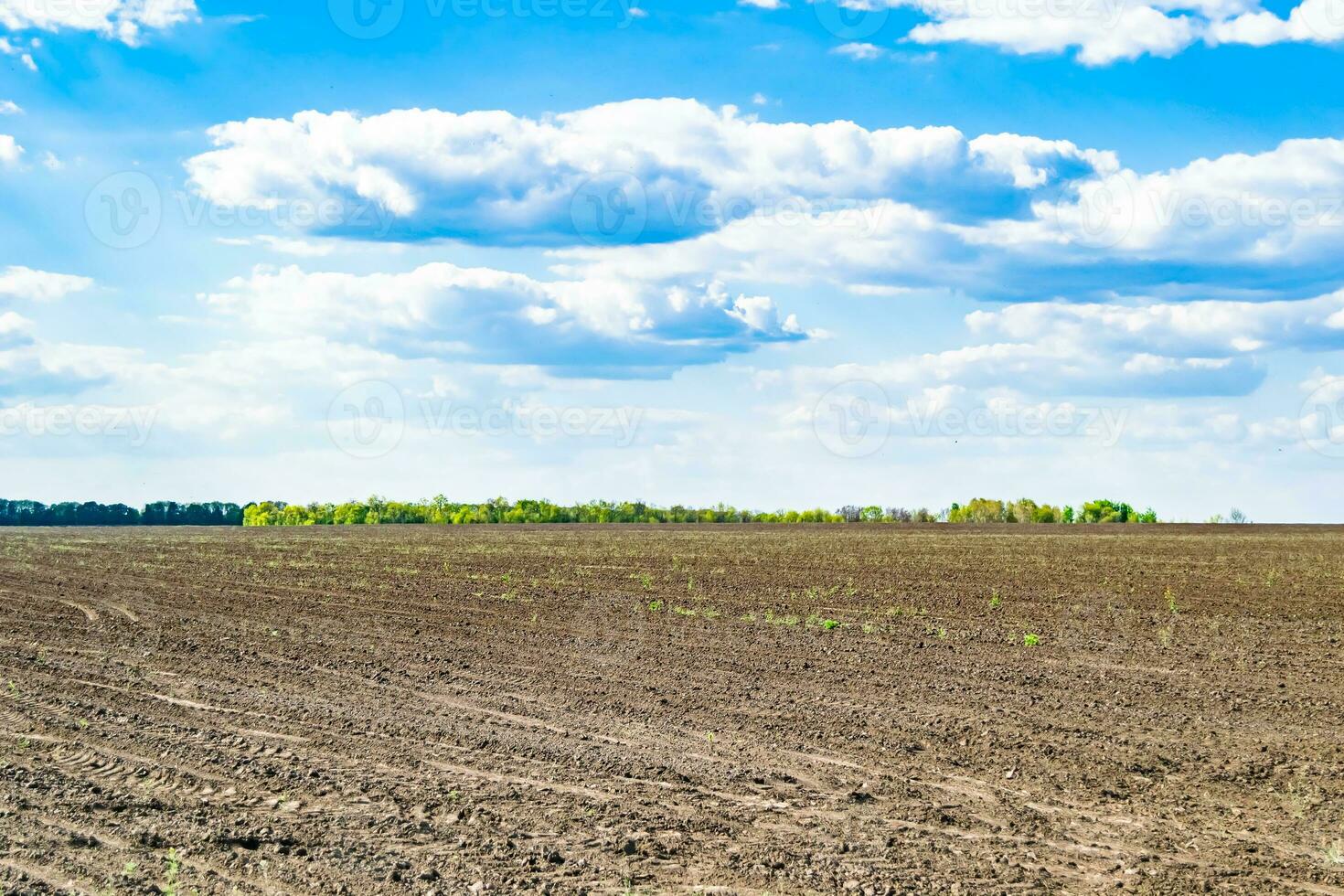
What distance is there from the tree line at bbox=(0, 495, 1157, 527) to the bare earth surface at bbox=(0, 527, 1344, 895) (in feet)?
270

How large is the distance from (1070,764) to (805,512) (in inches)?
4269

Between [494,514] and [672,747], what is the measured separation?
114 m

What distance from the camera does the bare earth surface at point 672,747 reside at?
7.61m

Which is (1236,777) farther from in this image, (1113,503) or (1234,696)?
(1113,503)

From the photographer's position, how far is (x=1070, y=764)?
10.3 metres

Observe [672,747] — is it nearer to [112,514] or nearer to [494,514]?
[494,514]

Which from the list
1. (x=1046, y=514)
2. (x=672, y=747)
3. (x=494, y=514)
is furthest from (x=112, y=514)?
(x=672, y=747)

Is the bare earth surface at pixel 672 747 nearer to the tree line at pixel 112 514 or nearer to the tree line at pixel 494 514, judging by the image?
the tree line at pixel 494 514

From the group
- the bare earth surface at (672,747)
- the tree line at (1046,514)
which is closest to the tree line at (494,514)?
the tree line at (1046,514)

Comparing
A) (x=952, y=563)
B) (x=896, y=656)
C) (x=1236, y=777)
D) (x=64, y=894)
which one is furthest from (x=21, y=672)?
(x=952, y=563)

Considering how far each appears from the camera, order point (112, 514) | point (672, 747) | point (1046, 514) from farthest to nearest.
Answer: point (112, 514)
point (1046, 514)
point (672, 747)

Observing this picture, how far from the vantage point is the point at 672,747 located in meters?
10.8

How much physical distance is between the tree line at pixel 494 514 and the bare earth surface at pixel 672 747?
82304mm

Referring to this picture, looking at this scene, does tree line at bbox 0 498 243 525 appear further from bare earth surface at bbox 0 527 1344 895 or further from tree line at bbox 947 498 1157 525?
bare earth surface at bbox 0 527 1344 895
